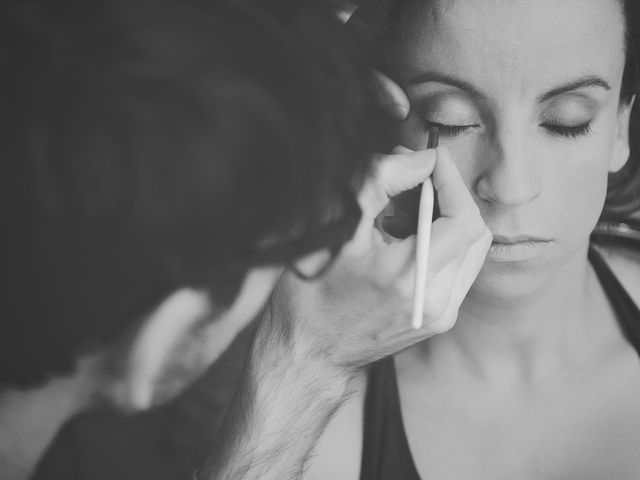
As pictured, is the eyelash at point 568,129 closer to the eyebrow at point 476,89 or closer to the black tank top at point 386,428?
the eyebrow at point 476,89

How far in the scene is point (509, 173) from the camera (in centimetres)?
95

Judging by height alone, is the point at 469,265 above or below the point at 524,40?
below

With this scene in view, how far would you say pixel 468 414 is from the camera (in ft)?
4.07

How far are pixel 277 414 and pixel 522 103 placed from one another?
538 mm

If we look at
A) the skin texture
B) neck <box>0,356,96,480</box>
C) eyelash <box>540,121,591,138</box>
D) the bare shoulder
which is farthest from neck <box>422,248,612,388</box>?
neck <box>0,356,96,480</box>

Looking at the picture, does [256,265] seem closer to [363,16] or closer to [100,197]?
[100,197]

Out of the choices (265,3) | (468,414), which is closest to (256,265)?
(265,3)

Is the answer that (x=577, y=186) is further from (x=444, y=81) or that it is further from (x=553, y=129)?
(x=444, y=81)

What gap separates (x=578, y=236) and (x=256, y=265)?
57 centimetres

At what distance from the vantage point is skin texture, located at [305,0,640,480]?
946 millimetres

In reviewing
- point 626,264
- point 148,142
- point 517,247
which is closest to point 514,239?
point 517,247

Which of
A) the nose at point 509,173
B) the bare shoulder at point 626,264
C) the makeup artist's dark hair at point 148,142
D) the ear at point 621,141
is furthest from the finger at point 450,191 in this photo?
the bare shoulder at point 626,264

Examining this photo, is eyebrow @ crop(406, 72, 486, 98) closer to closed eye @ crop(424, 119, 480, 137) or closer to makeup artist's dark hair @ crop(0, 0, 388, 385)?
closed eye @ crop(424, 119, 480, 137)

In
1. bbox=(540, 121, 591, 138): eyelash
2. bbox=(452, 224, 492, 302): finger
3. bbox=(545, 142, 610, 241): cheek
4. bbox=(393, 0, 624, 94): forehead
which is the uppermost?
bbox=(393, 0, 624, 94): forehead
